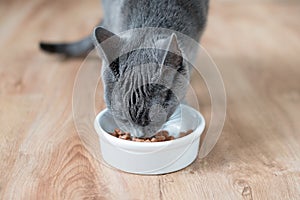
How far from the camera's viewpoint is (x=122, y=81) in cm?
129

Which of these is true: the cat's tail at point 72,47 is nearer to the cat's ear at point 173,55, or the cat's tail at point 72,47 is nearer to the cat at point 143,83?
the cat at point 143,83

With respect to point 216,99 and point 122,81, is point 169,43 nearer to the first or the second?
point 122,81

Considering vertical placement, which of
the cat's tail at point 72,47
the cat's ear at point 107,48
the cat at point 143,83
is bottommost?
the cat's tail at point 72,47

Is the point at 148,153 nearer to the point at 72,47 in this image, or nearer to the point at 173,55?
the point at 173,55

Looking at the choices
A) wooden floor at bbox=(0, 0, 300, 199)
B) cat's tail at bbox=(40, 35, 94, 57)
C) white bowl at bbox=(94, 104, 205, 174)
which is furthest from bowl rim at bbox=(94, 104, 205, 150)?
cat's tail at bbox=(40, 35, 94, 57)

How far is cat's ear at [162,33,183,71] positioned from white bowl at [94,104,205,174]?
0.21m

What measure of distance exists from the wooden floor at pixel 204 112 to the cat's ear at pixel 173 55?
13.1 inches

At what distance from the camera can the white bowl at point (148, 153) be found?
1.30 meters

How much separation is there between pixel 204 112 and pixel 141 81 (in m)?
0.61

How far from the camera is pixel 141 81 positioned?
49.6 inches

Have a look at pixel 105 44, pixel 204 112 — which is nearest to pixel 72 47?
pixel 204 112

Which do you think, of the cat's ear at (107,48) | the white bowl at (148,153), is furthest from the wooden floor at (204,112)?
the cat's ear at (107,48)

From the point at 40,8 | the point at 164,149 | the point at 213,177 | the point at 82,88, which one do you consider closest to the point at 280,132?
the point at 213,177

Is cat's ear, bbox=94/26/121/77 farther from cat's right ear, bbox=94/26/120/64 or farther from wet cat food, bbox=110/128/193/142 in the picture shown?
wet cat food, bbox=110/128/193/142
